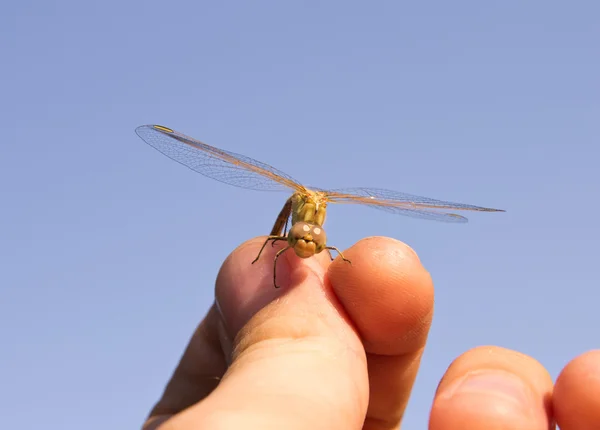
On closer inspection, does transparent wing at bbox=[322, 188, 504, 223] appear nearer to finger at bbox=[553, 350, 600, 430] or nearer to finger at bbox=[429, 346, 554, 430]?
finger at bbox=[429, 346, 554, 430]

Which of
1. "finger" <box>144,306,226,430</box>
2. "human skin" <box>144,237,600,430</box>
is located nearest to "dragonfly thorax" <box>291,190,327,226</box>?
"human skin" <box>144,237,600,430</box>

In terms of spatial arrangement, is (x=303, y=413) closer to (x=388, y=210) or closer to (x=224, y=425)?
(x=224, y=425)

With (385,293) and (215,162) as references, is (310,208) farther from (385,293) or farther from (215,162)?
(385,293)

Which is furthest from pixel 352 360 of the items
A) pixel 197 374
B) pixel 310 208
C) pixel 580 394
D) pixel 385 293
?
pixel 197 374

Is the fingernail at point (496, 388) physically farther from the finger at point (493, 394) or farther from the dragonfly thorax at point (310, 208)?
the dragonfly thorax at point (310, 208)

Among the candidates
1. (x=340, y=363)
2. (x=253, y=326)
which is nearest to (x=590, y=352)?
(x=340, y=363)

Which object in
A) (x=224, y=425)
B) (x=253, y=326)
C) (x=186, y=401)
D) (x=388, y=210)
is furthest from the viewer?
(x=388, y=210)

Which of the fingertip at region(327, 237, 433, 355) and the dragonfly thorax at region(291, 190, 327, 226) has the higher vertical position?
the dragonfly thorax at region(291, 190, 327, 226)
